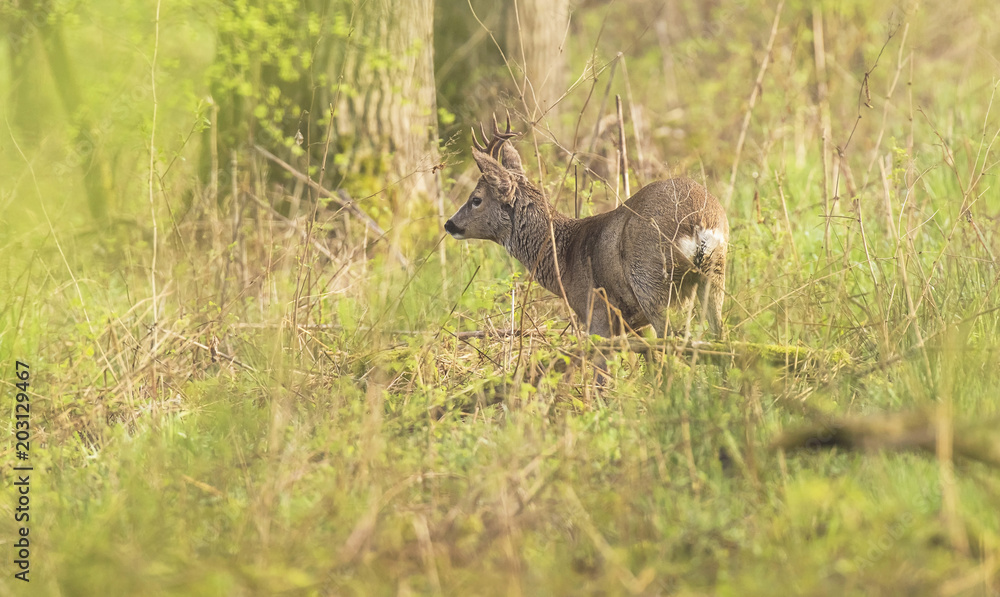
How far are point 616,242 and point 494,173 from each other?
0.93 meters

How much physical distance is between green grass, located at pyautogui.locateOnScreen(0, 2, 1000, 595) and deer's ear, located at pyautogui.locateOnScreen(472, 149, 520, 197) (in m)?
0.65

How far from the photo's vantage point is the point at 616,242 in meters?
5.05

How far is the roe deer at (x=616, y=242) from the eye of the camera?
470 centimetres

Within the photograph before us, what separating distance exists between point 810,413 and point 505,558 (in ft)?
4.84

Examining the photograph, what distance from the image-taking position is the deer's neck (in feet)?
18.4

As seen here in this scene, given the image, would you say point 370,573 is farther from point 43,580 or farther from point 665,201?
point 665,201

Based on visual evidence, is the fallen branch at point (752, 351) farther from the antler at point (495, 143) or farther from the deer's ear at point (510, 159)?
the deer's ear at point (510, 159)

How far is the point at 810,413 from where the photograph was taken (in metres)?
3.53

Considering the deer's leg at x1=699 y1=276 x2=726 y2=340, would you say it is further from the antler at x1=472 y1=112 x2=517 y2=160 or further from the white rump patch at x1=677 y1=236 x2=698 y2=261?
the antler at x1=472 y1=112 x2=517 y2=160

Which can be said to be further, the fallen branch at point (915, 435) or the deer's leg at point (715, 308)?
the deer's leg at point (715, 308)

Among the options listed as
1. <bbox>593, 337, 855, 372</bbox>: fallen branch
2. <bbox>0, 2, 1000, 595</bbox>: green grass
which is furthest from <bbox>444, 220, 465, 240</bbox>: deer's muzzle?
<bbox>593, 337, 855, 372</bbox>: fallen branch

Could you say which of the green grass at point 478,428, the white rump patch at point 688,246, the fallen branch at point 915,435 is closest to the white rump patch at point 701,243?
the white rump patch at point 688,246

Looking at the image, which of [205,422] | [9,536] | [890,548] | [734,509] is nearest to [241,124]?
[205,422]

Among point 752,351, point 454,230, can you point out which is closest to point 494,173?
point 454,230
